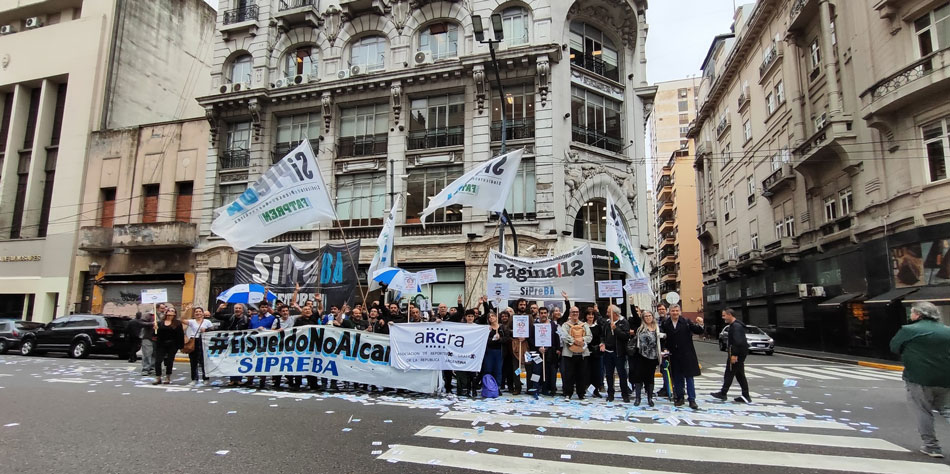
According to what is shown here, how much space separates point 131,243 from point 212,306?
5.82 meters

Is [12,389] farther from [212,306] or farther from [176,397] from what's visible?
[212,306]

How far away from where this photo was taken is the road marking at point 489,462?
16.5 ft

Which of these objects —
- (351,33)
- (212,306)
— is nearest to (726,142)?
(351,33)

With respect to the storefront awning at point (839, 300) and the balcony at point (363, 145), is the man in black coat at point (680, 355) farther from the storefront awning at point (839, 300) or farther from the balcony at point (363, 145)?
the balcony at point (363, 145)

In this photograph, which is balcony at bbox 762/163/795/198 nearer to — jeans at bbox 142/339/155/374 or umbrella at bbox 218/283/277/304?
umbrella at bbox 218/283/277/304

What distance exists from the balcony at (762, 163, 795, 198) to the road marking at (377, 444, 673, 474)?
2922 cm

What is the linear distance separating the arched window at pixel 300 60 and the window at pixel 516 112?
10.3 metres

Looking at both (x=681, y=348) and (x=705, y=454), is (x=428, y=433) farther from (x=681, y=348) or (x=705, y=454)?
(x=681, y=348)

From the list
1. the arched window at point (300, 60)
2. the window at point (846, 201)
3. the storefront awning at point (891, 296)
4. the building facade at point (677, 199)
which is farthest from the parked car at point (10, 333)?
the building facade at point (677, 199)

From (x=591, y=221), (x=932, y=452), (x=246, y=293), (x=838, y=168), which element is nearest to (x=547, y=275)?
(x=932, y=452)

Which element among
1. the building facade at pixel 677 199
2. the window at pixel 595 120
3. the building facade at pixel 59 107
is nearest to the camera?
the window at pixel 595 120

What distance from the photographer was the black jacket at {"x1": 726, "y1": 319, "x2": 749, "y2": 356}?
9477 mm

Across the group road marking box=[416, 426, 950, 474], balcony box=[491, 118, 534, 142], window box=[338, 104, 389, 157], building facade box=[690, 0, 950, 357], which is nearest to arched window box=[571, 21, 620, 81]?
balcony box=[491, 118, 534, 142]

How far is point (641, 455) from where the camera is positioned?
221 inches
